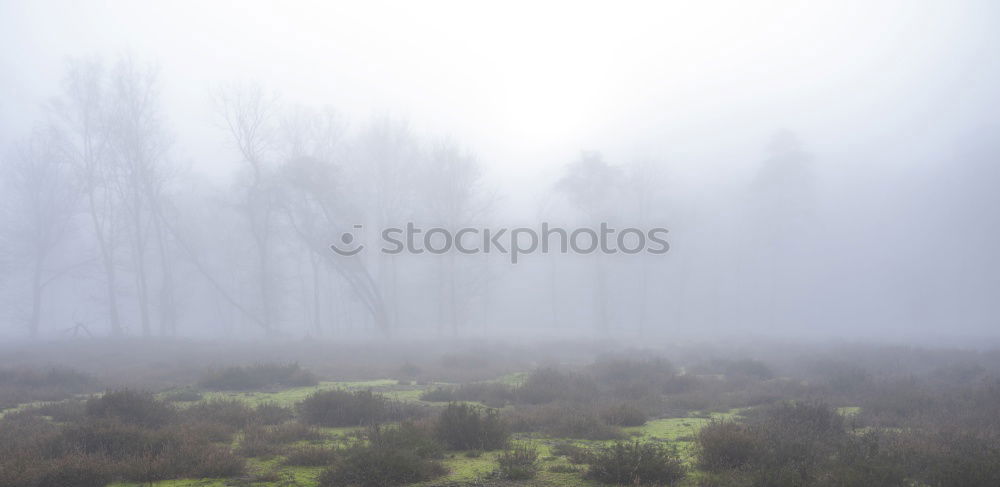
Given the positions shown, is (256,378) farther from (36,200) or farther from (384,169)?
(36,200)

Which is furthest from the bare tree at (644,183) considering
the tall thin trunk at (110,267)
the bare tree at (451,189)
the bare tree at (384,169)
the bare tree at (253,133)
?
the tall thin trunk at (110,267)

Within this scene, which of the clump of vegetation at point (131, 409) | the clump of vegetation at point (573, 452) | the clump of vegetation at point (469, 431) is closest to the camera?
the clump of vegetation at point (573, 452)

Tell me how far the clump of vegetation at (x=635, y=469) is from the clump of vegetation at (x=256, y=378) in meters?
10.8

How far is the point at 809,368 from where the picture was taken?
53.5ft

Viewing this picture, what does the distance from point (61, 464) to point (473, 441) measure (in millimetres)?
4580

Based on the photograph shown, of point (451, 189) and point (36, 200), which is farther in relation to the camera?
point (36, 200)

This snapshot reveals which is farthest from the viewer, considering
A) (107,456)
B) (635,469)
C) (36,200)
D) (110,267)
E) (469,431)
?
(36,200)

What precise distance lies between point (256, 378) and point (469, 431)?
367 inches

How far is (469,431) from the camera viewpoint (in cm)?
707

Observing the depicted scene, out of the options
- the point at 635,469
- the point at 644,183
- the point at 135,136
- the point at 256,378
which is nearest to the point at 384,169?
the point at 135,136

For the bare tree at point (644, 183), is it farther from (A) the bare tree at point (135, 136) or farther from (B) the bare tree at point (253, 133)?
(A) the bare tree at point (135, 136)

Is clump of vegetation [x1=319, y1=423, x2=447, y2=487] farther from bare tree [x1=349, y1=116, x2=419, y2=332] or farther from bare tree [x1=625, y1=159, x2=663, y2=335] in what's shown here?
bare tree [x1=625, y1=159, x2=663, y2=335]

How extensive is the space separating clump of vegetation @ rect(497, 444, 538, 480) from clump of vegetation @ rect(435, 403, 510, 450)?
573 mm

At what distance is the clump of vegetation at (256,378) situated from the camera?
13.5m
